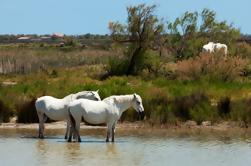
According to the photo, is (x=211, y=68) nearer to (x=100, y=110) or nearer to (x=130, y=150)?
(x=100, y=110)

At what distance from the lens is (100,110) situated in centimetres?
2088

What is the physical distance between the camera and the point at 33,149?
62.7ft

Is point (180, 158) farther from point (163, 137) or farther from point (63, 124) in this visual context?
point (63, 124)

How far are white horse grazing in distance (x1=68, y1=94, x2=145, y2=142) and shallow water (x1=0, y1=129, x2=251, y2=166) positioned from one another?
500 millimetres

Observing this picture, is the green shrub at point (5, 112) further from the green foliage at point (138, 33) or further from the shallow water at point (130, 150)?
the green foliage at point (138, 33)

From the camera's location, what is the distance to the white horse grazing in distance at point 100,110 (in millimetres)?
20781

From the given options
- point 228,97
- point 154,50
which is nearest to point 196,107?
point 228,97

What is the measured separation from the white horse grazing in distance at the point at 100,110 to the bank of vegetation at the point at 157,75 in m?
4.18

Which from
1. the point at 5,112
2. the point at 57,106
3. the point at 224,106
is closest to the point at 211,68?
the point at 224,106

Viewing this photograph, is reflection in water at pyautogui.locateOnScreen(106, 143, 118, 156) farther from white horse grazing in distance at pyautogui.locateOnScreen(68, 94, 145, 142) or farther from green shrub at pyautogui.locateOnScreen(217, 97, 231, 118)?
green shrub at pyautogui.locateOnScreen(217, 97, 231, 118)

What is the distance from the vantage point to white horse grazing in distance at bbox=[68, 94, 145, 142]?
20.8 m

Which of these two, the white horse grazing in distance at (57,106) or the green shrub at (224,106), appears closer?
the white horse grazing in distance at (57,106)

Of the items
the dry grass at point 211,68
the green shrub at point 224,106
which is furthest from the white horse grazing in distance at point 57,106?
the dry grass at point 211,68

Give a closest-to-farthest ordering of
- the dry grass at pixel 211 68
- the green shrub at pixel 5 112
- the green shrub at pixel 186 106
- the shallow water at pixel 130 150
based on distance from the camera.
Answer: the shallow water at pixel 130 150, the green shrub at pixel 186 106, the green shrub at pixel 5 112, the dry grass at pixel 211 68
